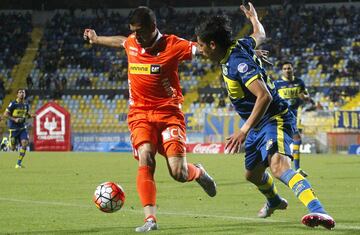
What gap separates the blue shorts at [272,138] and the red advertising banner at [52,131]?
112 feet

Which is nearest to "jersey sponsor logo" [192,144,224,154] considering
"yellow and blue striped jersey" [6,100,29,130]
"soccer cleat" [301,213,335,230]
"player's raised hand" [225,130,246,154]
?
"yellow and blue striped jersey" [6,100,29,130]

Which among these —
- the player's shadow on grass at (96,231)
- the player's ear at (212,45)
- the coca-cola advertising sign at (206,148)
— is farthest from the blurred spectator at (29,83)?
the player's ear at (212,45)

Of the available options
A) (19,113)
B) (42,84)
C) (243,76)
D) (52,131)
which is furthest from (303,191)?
(42,84)

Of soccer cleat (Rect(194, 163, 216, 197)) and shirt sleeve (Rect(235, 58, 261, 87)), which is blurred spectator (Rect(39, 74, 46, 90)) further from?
shirt sleeve (Rect(235, 58, 261, 87))

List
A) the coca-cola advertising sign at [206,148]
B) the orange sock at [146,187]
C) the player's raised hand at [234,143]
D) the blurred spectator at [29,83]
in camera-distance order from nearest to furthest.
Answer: the player's raised hand at [234,143] → the orange sock at [146,187] → the coca-cola advertising sign at [206,148] → the blurred spectator at [29,83]

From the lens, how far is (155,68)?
9.20m

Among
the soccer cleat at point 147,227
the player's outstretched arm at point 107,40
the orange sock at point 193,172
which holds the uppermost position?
the player's outstretched arm at point 107,40

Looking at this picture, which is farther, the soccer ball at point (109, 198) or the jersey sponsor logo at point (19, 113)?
the jersey sponsor logo at point (19, 113)

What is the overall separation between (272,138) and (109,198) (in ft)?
6.43

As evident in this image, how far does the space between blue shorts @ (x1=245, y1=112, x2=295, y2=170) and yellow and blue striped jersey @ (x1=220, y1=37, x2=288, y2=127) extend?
0.08 metres

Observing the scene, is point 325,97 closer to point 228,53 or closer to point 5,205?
point 5,205

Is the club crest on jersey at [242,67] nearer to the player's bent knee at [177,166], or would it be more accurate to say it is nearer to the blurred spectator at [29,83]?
the player's bent knee at [177,166]

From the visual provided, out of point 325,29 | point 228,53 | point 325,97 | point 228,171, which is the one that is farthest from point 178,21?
point 228,53

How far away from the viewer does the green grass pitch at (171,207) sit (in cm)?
882
